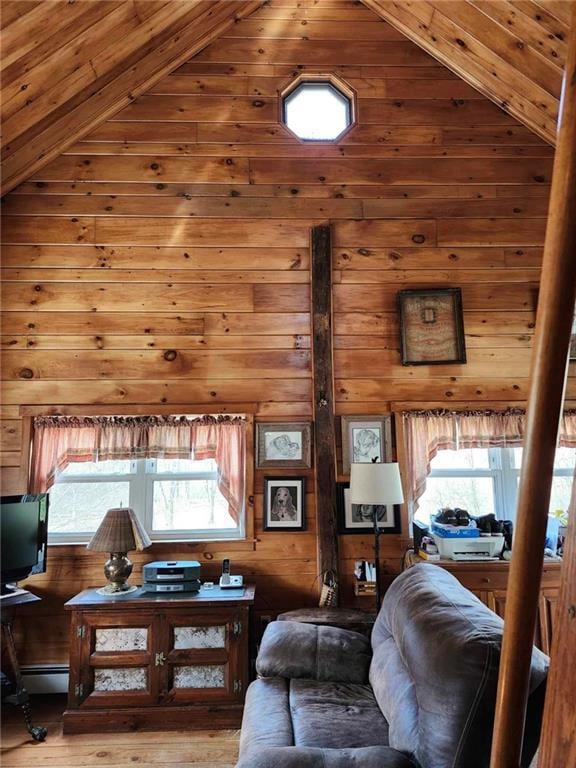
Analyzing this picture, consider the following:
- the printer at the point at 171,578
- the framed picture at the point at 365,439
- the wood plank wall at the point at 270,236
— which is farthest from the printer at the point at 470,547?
the printer at the point at 171,578

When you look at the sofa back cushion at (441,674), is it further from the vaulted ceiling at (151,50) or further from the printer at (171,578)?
the vaulted ceiling at (151,50)

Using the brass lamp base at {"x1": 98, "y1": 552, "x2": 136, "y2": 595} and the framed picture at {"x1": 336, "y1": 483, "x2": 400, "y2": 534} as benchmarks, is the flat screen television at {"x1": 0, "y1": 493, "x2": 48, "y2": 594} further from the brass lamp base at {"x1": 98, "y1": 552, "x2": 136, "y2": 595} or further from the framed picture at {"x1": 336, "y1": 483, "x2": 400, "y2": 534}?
the framed picture at {"x1": 336, "y1": 483, "x2": 400, "y2": 534}

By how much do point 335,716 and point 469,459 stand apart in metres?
2.16

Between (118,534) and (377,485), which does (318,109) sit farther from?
(118,534)

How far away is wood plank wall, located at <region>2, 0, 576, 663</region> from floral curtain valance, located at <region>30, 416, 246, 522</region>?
5.7 inches

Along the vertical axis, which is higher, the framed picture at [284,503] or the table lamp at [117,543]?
the framed picture at [284,503]

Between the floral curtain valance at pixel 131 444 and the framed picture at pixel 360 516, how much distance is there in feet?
2.33

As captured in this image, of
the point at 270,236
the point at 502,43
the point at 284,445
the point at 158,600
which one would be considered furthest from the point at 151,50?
the point at 158,600

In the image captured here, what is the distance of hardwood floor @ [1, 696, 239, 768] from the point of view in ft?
8.52

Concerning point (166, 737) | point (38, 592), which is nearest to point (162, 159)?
point (38, 592)

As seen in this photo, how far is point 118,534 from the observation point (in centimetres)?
314

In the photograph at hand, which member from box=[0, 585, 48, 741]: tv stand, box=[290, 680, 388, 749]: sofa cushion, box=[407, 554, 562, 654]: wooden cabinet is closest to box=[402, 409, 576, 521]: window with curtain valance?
box=[407, 554, 562, 654]: wooden cabinet

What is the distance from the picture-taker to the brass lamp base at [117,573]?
10.4 ft

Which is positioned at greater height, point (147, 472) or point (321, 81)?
point (321, 81)
